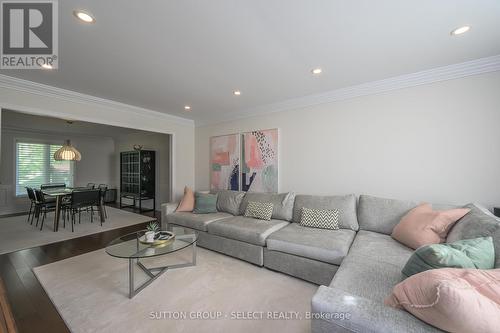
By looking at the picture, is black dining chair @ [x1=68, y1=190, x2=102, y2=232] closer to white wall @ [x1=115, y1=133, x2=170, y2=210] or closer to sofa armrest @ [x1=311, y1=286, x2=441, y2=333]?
white wall @ [x1=115, y1=133, x2=170, y2=210]

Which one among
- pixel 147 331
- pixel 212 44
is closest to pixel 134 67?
pixel 212 44

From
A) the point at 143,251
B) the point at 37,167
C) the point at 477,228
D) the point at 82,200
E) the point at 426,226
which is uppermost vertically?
the point at 37,167

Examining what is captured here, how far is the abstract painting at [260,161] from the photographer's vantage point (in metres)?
3.70

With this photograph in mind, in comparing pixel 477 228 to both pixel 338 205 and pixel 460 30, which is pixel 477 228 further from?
pixel 460 30

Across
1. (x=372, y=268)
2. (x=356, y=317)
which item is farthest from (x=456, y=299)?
(x=372, y=268)

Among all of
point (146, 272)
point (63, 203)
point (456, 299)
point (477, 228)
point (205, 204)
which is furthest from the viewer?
point (63, 203)

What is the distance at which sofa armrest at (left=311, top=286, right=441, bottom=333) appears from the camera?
0.91 meters

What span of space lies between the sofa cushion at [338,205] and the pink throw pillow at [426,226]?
54 centimetres

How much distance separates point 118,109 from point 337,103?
3.89 meters

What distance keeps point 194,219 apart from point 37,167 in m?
6.23

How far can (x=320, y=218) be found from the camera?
2713mm

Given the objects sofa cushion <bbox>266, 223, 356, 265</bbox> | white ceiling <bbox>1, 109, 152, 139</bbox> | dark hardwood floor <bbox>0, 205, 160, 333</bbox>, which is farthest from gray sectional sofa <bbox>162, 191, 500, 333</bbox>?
white ceiling <bbox>1, 109, 152, 139</bbox>

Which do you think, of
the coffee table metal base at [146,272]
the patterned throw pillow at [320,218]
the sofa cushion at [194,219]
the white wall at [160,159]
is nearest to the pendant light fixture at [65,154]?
the white wall at [160,159]

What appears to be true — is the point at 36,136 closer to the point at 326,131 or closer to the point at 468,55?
the point at 326,131
